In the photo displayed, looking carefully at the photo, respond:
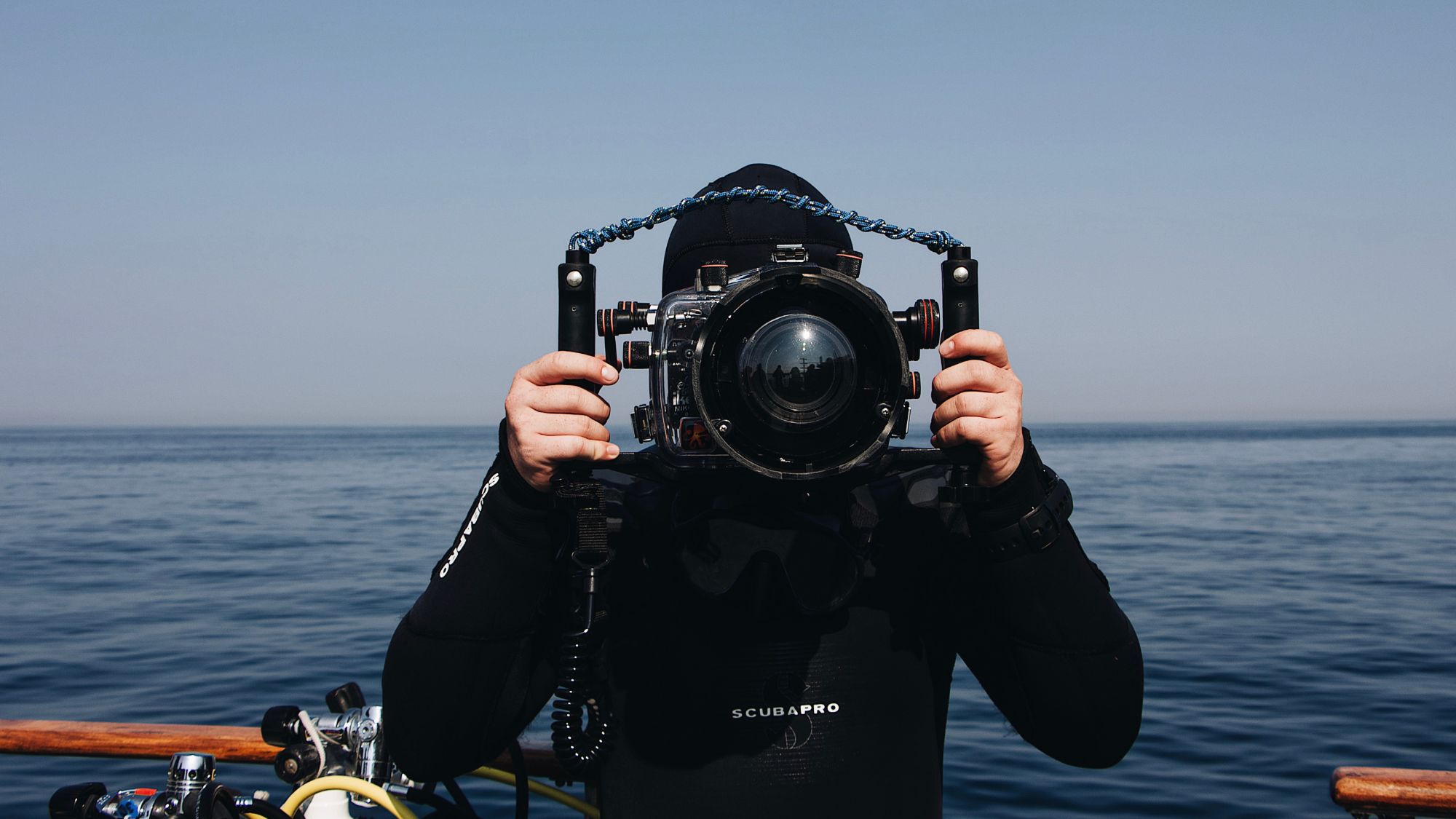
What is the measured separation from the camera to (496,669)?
1.56 meters

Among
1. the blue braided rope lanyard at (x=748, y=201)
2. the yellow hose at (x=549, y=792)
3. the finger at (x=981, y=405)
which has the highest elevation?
the blue braided rope lanyard at (x=748, y=201)

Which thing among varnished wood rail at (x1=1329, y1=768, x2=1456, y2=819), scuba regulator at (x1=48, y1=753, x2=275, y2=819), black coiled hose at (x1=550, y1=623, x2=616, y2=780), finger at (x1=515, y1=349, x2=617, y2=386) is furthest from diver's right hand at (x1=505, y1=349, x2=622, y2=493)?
varnished wood rail at (x1=1329, y1=768, x2=1456, y2=819)

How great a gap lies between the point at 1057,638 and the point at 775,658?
0.48 metres

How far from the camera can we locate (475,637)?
153cm

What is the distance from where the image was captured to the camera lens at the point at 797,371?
1359 millimetres

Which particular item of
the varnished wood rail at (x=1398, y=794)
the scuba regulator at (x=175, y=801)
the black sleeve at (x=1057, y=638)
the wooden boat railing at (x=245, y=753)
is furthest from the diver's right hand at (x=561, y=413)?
the varnished wood rail at (x=1398, y=794)

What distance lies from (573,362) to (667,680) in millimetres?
621

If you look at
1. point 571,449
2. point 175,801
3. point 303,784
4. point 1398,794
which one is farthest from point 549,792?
point 1398,794

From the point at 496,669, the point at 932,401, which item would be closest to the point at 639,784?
the point at 496,669

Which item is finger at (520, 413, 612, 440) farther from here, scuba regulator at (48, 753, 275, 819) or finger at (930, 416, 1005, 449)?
scuba regulator at (48, 753, 275, 819)

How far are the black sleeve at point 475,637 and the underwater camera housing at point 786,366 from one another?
0.21 meters

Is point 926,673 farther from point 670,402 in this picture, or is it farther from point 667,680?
point 670,402

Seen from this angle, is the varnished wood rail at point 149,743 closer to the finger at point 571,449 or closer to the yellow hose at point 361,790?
the yellow hose at point 361,790

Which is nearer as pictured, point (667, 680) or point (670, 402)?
point (670, 402)
